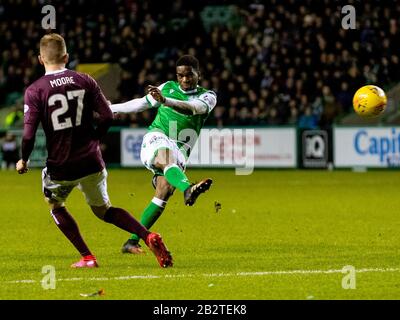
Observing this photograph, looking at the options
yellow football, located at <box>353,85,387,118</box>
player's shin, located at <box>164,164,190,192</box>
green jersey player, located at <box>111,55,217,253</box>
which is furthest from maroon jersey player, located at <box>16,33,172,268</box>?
yellow football, located at <box>353,85,387,118</box>

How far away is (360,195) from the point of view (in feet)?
64.5

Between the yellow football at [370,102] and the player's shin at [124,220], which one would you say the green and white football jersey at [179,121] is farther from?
the yellow football at [370,102]

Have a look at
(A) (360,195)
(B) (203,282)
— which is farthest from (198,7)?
(B) (203,282)

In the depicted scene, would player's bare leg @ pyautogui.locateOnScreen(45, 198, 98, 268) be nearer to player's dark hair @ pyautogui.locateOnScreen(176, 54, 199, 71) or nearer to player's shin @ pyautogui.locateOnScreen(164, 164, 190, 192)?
player's shin @ pyautogui.locateOnScreen(164, 164, 190, 192)

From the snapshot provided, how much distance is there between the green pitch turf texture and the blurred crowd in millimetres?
7492

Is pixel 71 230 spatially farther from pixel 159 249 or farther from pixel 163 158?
pixel 163 158

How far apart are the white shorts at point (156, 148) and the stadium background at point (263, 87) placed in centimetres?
115

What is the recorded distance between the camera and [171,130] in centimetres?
1159

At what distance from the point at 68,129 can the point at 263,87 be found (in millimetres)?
21084

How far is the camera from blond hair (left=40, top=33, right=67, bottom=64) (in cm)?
924

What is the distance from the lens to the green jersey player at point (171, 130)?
1100cm

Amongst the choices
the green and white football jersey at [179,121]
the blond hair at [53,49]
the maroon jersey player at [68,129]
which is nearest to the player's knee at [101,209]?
the maroon jersey player at [68,129]

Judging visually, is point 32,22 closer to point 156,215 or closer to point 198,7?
point 198,7
